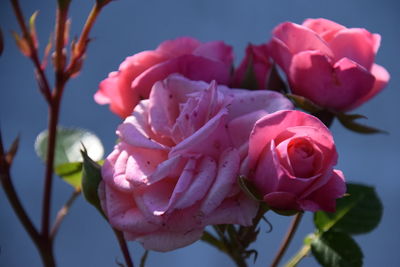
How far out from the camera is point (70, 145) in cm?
48

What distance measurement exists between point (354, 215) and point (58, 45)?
10.2 inches

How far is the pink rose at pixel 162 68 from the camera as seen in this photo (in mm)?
316

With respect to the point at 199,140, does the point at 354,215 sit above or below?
below

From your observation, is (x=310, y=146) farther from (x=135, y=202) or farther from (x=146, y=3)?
(x=146, y=3)

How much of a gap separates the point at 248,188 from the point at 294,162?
0.03 meters

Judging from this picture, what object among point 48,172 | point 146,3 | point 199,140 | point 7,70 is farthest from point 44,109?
point 199,140

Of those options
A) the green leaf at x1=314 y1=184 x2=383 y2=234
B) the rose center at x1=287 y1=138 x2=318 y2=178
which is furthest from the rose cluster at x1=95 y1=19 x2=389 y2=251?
the green leaf at x1=314 y1=184 x2=383 y2=234

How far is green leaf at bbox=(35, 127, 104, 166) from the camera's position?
450mm

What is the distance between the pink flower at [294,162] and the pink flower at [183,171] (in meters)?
0.01

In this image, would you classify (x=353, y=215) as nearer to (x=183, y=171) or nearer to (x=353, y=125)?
(x=353, y=125)

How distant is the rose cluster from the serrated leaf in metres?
0.02

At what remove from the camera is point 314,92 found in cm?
33

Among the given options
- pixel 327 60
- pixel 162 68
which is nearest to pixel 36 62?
pixel 162 68

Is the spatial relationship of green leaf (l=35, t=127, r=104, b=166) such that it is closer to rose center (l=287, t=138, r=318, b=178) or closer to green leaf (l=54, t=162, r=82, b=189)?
green leaf (l=54, t=162, r=82, b=189)
